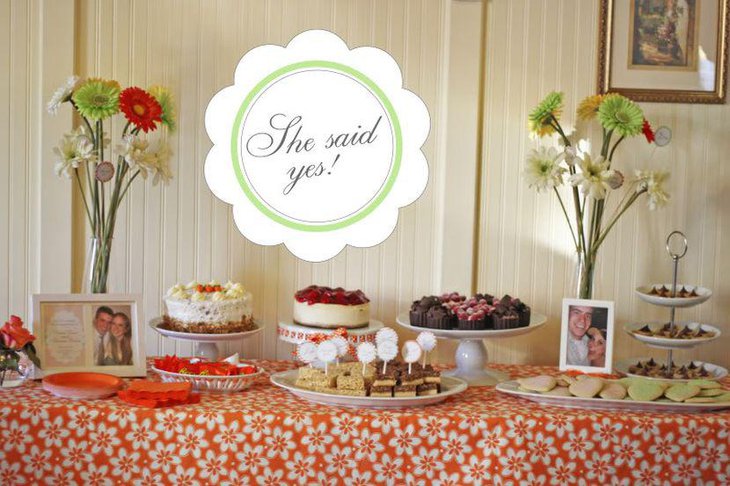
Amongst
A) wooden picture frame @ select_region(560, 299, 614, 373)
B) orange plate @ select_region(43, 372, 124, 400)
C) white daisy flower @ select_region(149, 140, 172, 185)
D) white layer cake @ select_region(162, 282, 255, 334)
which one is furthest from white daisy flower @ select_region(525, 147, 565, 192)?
orange plate @ select_region(43, 372, 124, 400)

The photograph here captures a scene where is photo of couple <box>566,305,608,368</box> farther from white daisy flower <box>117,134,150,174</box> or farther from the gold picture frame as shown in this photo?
white daisy flower <box>117,134,150,174</box>

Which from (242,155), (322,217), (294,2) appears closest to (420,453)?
(322,217)

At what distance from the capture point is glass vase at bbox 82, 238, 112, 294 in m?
2.66

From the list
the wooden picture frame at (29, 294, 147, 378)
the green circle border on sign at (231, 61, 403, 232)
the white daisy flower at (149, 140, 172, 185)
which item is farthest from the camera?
the green circle border on sign at (231, 61, 403, 232)

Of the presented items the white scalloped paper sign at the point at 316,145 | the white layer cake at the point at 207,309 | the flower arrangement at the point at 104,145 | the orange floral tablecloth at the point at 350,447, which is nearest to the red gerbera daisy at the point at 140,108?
the flower arrangement at the point at 104,145

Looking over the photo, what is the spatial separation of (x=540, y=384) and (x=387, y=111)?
3.65 ft

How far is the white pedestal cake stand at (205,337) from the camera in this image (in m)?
2.59

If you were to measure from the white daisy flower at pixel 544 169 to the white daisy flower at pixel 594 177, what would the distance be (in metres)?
0.05

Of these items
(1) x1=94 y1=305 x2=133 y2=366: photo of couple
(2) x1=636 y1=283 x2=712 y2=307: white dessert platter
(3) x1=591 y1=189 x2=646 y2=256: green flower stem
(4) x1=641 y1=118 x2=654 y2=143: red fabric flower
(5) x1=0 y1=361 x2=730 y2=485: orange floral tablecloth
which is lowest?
(5) x1=0 y1=361 x2=730 y2=485: orange floral tablecloth

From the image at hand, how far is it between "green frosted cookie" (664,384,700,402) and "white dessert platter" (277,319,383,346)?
855mm

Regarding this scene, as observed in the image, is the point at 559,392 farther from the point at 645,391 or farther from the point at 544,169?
the point at 544,169

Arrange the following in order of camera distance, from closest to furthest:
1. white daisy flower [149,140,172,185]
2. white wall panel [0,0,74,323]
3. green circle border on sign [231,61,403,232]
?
white daisy flower [149,140,172,185], white wall panel [0,0,74,323], green circle border on sign [231,61,403,232]

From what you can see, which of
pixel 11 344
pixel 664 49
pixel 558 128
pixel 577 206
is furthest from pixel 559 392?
pixel 11 344

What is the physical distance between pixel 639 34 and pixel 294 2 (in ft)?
3.77
